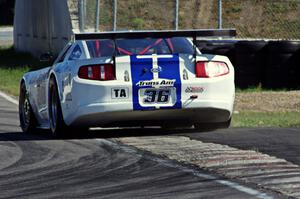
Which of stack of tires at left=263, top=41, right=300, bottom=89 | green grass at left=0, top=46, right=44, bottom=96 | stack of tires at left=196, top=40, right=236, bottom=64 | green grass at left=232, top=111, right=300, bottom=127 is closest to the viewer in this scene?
green grass at left=232, top=111, right=300, bottom=127

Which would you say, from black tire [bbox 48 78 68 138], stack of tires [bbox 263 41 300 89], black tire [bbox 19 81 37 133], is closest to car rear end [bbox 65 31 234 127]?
black tire [bbox 48 78 68 138]

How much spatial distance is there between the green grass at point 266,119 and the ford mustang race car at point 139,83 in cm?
189

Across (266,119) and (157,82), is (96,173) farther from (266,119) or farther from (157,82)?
(266,119)

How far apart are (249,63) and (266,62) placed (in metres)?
0.36

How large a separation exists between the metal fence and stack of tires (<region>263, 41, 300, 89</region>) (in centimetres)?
667

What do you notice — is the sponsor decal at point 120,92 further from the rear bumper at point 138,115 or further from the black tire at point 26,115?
the black tire at point 26,115

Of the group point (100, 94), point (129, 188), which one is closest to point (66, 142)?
point (100, 94)

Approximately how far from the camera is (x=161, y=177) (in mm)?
8711

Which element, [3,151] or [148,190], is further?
[3,151]

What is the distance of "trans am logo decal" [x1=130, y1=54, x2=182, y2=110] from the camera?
12.0 metres

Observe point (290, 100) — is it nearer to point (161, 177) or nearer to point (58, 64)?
point (58, 64)

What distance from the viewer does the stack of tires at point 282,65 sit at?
21.7 m

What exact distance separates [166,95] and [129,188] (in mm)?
3998

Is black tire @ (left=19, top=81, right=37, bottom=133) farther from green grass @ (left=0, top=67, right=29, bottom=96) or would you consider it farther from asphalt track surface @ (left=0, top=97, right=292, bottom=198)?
green grass @ (left=0, top=67, right=29, bottom=96)
